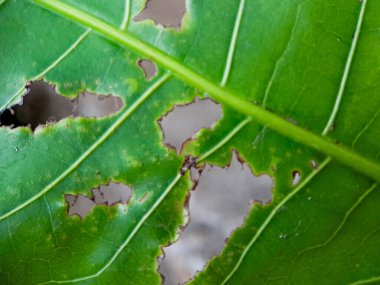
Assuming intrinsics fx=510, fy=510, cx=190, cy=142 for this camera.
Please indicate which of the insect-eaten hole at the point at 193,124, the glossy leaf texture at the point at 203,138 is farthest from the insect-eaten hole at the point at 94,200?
the insect-eaten hole at the point at 193,124

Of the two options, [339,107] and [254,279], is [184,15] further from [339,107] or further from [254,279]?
[254,279]

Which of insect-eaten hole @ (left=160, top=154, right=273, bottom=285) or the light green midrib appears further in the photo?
insect-eaten hole @ (left=160, top=154, right=273, bottom=285)

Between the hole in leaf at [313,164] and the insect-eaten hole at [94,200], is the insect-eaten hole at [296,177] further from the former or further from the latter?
the insect-eaten hole at [94,200]

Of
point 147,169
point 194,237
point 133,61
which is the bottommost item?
point 147,169

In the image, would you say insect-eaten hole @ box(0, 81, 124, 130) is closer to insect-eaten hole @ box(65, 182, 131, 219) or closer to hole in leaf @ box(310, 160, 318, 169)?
insect-eaten hole @ box(65, 182, 131, 219)

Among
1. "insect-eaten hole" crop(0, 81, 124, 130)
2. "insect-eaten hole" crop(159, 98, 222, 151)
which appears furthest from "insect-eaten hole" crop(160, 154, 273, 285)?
"insect-eaten hole" crop(0, 81, 124, 130)

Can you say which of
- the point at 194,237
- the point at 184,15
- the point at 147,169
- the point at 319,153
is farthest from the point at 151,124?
the point at 194,237

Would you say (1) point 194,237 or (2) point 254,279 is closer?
(2) point 254,279
